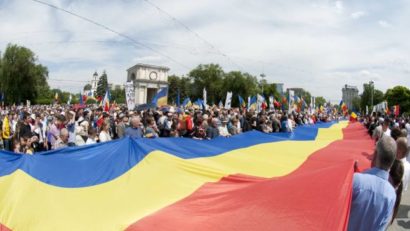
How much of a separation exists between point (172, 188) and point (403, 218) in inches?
180

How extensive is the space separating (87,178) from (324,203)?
3584mm

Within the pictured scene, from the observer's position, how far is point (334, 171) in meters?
3.47

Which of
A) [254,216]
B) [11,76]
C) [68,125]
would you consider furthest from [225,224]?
[11,76]

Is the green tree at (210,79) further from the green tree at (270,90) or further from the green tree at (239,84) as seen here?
the green tree at (270,90)

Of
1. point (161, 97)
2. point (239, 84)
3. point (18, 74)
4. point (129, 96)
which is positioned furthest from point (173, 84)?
point (129, 96)

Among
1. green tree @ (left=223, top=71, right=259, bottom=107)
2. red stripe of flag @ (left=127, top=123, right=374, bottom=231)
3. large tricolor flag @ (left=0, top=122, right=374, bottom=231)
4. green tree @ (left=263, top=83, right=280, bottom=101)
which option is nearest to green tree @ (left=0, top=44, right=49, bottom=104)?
green tree @ (left=223, top=71, right=259, bottom=107)

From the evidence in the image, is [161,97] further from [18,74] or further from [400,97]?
[400,97]

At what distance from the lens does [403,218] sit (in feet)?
22.8

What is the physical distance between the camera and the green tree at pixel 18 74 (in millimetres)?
69688

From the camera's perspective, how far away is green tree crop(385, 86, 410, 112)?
242 feet

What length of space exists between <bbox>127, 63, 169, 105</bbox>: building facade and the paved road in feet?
294

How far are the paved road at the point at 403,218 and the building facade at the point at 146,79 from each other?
89.6m

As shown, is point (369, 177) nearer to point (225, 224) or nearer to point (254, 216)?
point (254, 216)

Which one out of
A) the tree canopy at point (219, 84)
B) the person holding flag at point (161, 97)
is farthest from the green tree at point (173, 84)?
the person holding flag at point (161, 97)
